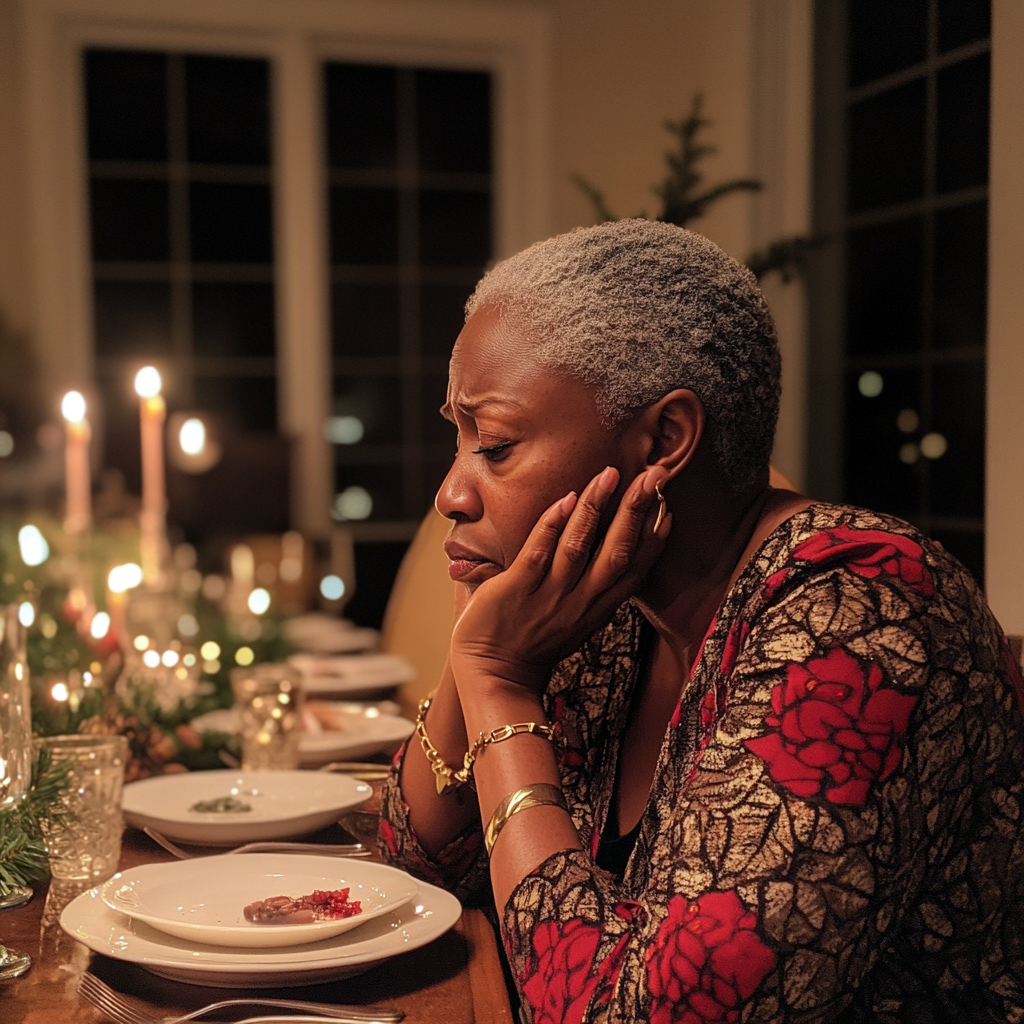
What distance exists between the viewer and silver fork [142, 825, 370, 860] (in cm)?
121

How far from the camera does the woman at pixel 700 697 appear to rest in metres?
0.83

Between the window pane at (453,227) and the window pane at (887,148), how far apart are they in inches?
106

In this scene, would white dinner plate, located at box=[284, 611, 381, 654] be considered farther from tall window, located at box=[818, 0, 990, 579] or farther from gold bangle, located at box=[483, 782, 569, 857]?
gold bangle, located at box=[483, 782, 569, 857]

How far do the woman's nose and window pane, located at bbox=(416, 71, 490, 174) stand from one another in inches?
204

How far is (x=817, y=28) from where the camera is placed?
12.5 ft

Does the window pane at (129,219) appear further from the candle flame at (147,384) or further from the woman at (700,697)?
the woman at (700,697)

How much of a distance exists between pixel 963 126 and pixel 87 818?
277 centimetres

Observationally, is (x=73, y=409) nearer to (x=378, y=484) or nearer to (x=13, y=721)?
(x=13, y=721)

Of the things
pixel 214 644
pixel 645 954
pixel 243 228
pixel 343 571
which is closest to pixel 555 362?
pixel 645 954

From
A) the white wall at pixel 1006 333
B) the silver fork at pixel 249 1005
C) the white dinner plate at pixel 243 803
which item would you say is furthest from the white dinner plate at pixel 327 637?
the silver fork at pixel 249 1005

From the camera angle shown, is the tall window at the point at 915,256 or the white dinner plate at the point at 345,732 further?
the tall window at the point at 915,256

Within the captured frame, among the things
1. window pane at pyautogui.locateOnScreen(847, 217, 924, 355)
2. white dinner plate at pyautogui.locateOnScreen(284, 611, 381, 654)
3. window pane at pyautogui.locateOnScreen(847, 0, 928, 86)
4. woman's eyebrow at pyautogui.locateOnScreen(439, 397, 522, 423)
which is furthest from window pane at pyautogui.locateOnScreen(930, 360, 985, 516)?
woman's eyebrow at pyautogui.locateOnScreen(439, 397, 522, 423)

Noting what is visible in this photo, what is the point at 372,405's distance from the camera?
19.9 feet

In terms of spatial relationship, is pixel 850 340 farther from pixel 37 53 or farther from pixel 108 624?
pixel 37 53
